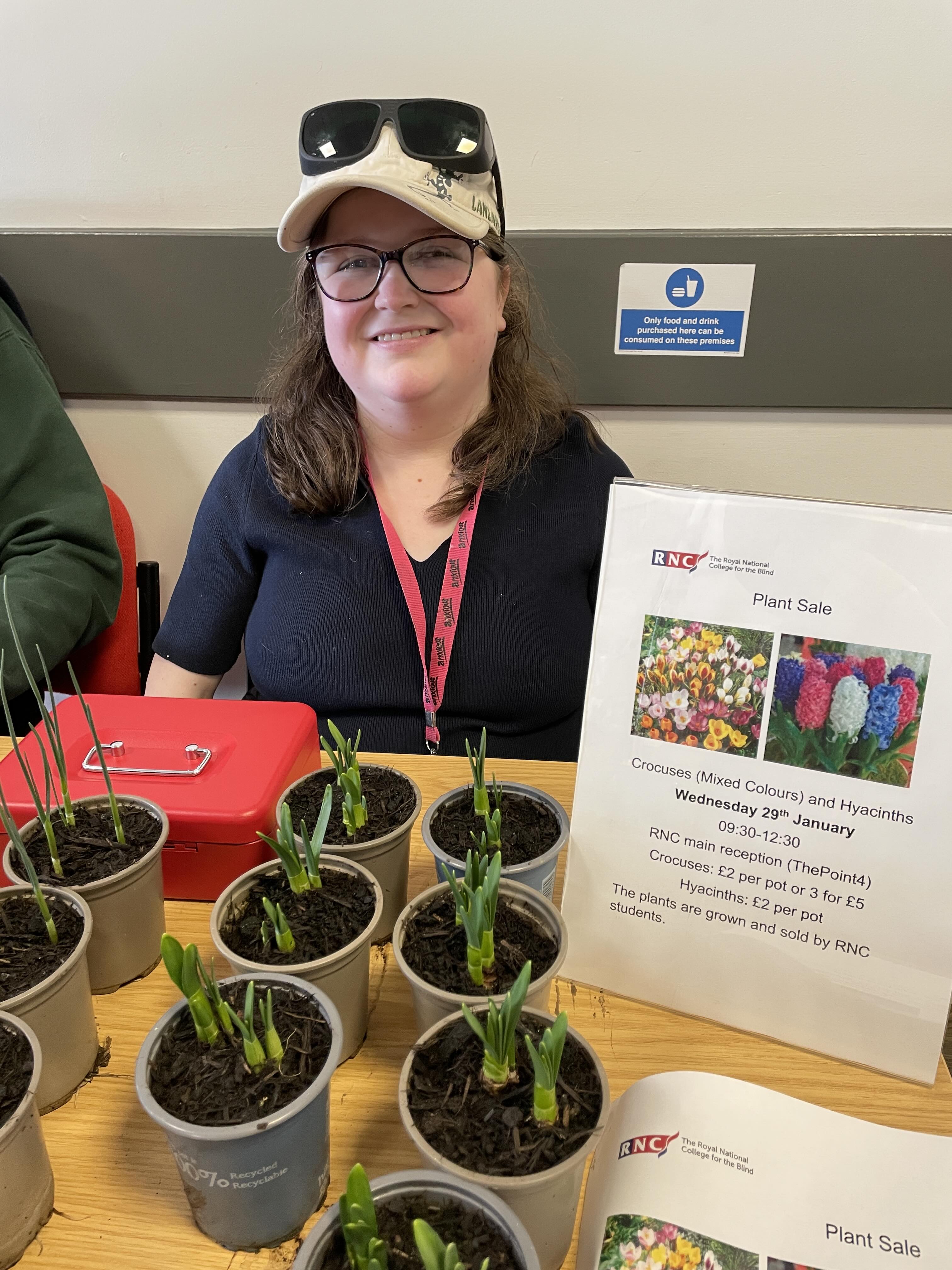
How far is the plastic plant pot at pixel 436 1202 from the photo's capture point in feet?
1.42

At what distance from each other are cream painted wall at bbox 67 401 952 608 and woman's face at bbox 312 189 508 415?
0.59 meters

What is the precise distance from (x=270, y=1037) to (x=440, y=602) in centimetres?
80

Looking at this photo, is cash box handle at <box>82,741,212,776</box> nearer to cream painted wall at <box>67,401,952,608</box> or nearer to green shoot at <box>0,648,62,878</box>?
green shoot at <box>0,648,62,878</box>

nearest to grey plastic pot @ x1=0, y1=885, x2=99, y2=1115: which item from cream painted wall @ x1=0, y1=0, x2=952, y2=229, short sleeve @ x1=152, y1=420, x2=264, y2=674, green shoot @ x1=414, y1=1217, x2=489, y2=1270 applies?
green shoot @ x1=414, y1=1217, x2=489, y2=1270

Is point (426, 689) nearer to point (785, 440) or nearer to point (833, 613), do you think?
point (833, 613)

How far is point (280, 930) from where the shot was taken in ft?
2.07

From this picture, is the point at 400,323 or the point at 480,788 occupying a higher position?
the point at 400,323

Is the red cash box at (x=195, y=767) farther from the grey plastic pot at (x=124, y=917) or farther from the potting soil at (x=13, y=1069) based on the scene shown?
the potting soil at (x=13, y=1069)

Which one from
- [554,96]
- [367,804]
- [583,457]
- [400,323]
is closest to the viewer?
[367,804]

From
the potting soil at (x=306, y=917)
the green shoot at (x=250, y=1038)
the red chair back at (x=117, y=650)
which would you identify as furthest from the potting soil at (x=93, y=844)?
the red chair back at (x=117, y=650)

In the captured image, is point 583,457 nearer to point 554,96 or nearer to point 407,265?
point 407,265

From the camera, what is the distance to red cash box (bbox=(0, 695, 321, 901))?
2.65 feet

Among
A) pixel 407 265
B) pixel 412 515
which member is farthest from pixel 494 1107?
pixel 407 265

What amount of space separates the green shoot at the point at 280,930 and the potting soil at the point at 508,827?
0.50 ft
